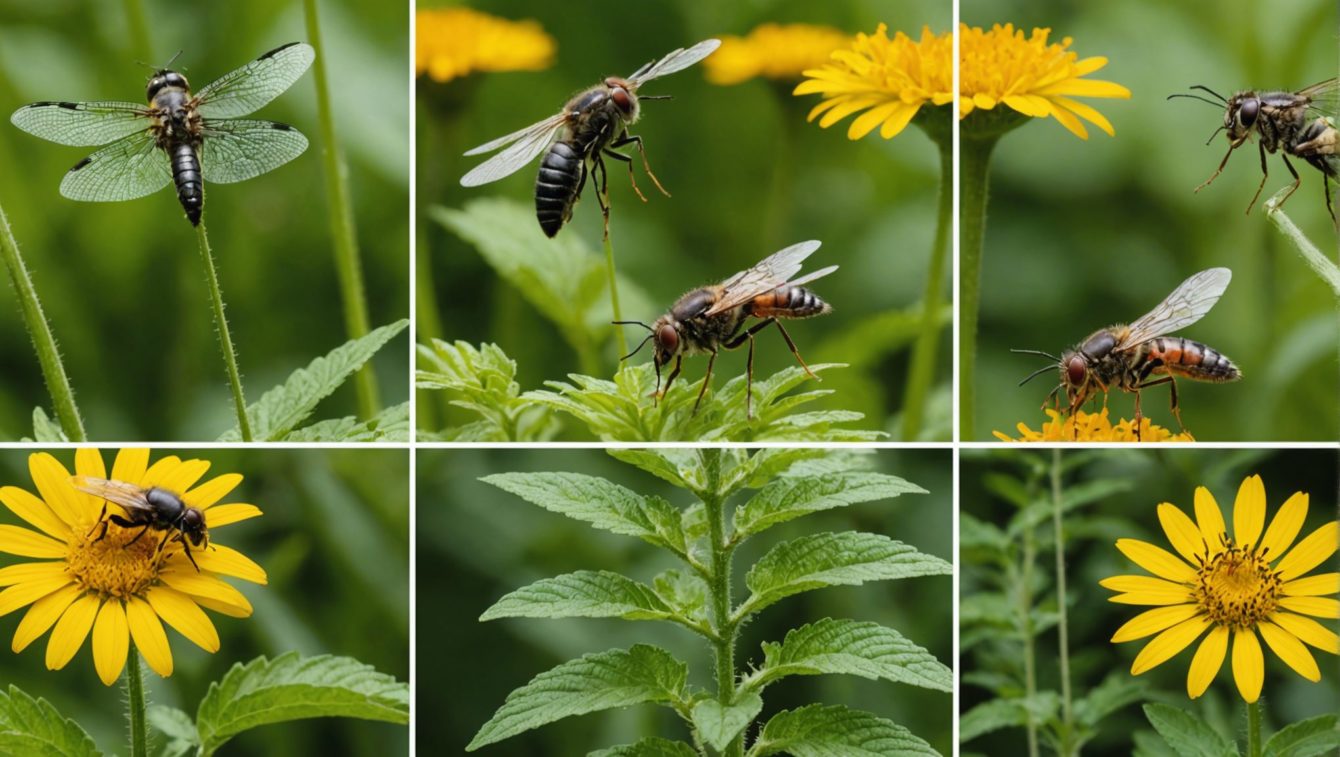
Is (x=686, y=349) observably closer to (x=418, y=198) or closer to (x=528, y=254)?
(x=528, y=254)

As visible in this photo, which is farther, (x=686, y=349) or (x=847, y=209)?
(x=847, y=209)

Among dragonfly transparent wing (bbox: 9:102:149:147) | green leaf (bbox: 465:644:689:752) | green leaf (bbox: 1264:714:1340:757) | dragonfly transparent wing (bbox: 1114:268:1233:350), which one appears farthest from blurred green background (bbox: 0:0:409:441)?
green leaf (bbox: 1264:714:1340:757)

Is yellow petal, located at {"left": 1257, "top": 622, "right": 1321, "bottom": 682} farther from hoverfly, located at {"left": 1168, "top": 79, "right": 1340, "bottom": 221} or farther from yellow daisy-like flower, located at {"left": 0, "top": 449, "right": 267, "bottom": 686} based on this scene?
yellow daisy-like flower, located at {"left": 0, "top": 449, "right": 267, "bottom": 686}

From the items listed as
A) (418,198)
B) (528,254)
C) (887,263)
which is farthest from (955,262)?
(418,198)

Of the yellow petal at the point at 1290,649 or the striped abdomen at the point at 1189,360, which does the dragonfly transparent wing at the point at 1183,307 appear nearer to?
the striped abdomen at the point at 1189,360

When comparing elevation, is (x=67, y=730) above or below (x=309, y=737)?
below
